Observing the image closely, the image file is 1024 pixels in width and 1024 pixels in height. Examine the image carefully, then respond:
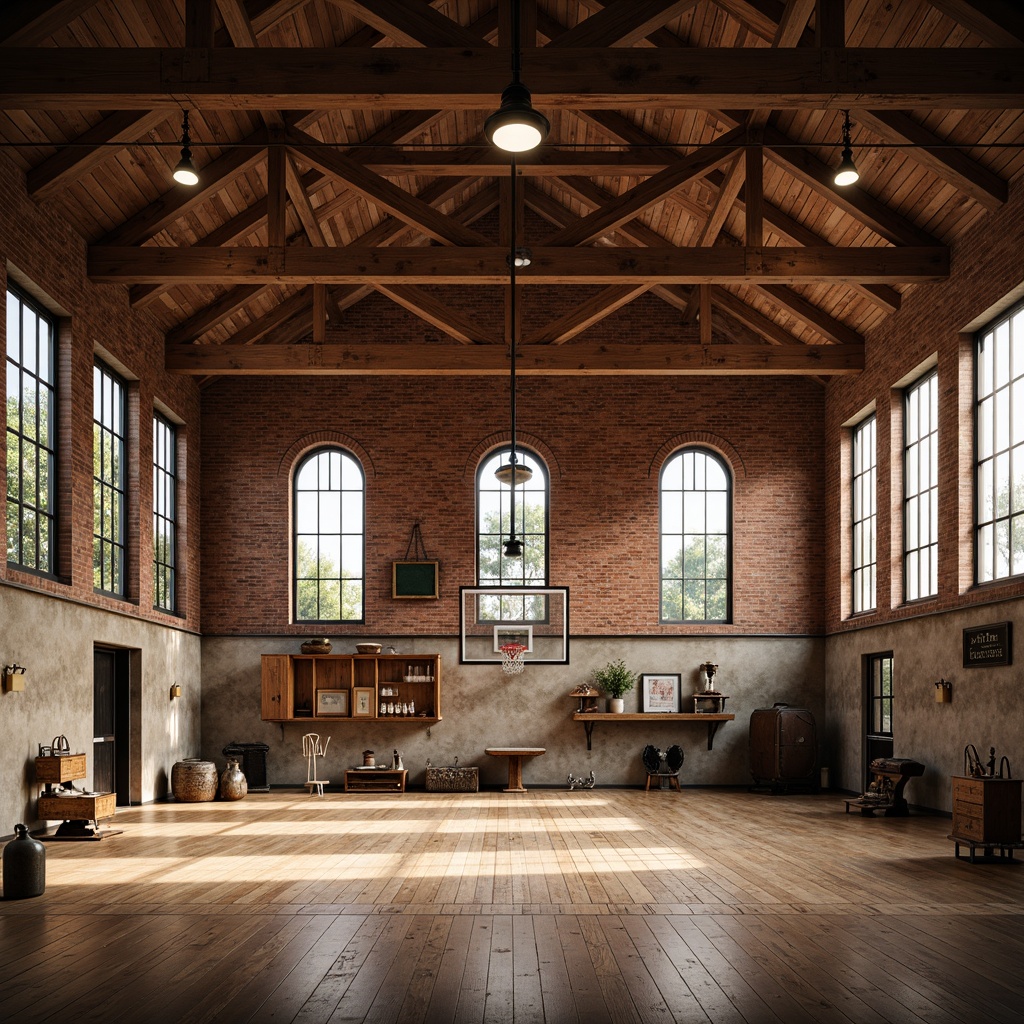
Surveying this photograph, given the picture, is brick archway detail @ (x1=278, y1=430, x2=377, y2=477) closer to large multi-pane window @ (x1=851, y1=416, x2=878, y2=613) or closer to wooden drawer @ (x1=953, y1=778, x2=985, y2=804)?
large multi-pane window @ (x1=851, y1=416, x2=878, y2=613)

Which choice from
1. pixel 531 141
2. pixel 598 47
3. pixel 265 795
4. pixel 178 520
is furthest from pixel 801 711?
pixel 531 141

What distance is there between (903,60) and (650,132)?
18.8 ft

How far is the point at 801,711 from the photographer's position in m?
14.2

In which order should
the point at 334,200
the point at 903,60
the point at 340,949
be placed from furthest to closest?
the point at 334,200
the point at 903,60
the point at 340,949

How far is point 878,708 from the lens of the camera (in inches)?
532

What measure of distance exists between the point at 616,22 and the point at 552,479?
8039mm

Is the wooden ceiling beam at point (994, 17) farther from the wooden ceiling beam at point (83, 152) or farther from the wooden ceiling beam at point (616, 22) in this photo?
the wooden ceiling beam at point (83, 152)

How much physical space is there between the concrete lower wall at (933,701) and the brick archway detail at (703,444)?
2.67m

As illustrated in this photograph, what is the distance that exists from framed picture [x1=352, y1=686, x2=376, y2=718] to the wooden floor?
4569 millimetres

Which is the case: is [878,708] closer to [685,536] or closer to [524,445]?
[685,536]

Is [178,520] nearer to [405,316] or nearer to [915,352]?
[405,316]

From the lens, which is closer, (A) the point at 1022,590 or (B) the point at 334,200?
(A) the point at 1022,590

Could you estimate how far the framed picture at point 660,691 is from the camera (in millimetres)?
14984

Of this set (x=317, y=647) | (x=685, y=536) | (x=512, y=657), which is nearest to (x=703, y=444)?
(x=685, y=536)
